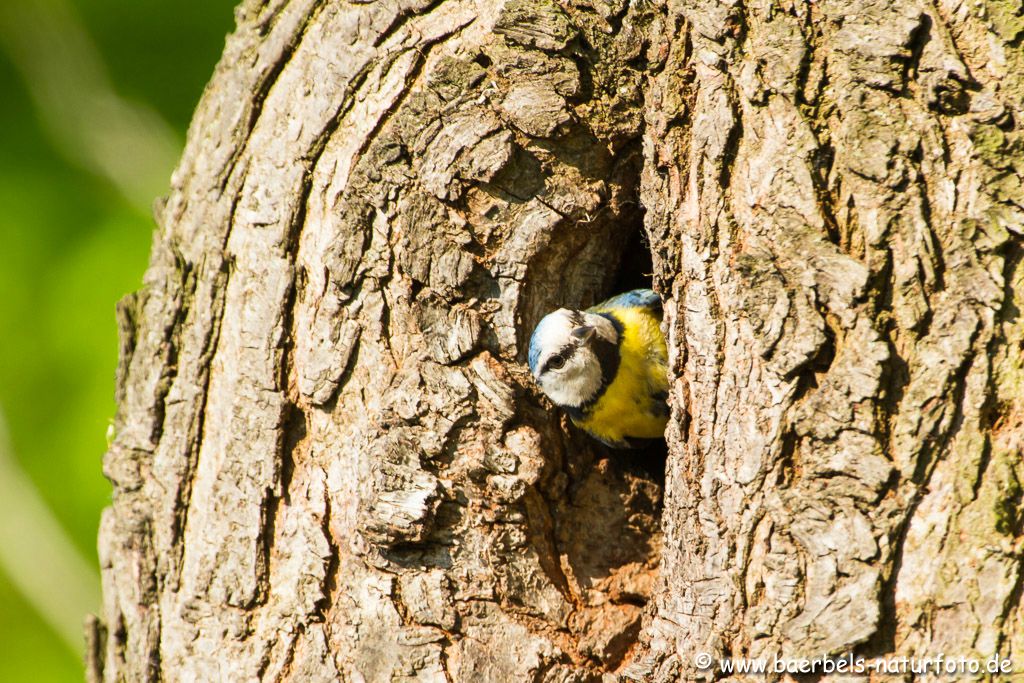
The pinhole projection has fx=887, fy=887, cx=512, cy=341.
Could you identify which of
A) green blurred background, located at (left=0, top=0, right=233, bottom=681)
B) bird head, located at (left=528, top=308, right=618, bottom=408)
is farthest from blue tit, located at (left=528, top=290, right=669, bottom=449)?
green blurred background, located at (left=0, top=0, right=233, bottom=681)

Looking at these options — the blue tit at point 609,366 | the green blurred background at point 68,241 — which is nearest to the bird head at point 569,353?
the blue tit at point 609,366

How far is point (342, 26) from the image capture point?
2631mm

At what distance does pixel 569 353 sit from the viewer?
2.93 m

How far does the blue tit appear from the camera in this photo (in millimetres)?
2836

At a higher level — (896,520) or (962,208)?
(962,208)

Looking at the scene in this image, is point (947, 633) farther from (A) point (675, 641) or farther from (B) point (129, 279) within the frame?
(B) point (129, 279)

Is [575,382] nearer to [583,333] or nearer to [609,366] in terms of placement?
[583,333]

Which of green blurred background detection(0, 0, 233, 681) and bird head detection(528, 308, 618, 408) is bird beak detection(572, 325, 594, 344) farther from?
green blurred background detection(0, 0, 233, 681)

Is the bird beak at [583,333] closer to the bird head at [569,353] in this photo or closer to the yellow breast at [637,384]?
the bird head at [569,353]

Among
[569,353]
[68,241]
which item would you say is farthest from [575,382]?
[68,241]

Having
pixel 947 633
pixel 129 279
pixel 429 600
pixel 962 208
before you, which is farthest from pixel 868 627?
pixel 129 279

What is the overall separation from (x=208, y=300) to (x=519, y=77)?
1.16 m

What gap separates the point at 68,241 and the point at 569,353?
2547 mm

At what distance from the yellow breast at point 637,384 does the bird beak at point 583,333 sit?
19 centimetres
